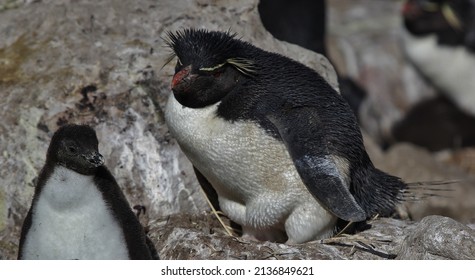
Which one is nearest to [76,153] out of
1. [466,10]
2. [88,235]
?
[88,235]

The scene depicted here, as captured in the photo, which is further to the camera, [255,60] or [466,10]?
[466,10]

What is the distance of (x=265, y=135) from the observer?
5.18 m

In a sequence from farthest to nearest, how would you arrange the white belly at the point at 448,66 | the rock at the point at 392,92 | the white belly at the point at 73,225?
1. the rock at the point at 392,92
2. the white belly at the point at 448,66
3. the white belly at the point at 73,225

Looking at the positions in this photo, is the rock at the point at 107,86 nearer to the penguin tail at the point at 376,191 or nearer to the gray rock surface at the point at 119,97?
the gray rock surface at the point at 119,97

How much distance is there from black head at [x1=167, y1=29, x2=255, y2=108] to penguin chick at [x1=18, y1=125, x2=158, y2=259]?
585 mm

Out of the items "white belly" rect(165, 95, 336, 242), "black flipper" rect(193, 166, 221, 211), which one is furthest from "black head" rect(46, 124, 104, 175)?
"black flipper" rect(193, 166, 221, 211)

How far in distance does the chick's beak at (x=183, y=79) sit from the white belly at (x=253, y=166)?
170 millimetres

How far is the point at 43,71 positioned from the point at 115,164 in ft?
2.28

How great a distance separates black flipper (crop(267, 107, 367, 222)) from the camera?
5.02 m

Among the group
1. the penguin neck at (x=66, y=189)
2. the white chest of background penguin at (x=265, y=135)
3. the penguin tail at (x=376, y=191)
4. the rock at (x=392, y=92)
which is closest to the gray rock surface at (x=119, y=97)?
the penguin tail at (x=376, y=191)

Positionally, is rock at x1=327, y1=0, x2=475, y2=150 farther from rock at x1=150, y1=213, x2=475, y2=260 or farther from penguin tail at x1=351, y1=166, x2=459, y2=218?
rock at x1=150, y1=213, x2=475, y2=260

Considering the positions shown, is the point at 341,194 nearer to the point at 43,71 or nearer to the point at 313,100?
the point at 313,100

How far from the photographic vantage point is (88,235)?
470cm

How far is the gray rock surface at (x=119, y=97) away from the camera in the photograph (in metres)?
5.55
